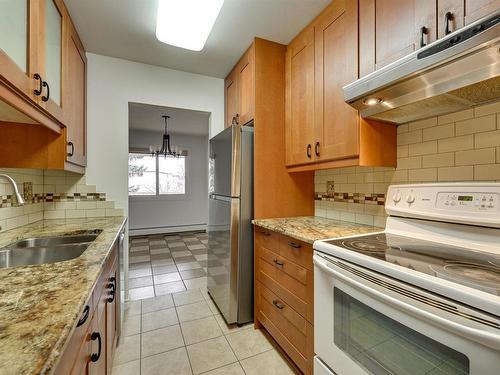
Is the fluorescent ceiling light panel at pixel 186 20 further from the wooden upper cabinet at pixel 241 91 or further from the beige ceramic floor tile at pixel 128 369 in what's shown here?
the beige ceramic floor tile at pixel 128 369

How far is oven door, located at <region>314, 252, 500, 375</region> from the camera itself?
629 mm

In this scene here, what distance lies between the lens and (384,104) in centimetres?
129

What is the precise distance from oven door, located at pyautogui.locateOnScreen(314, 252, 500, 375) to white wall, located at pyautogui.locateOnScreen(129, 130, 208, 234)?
4827 millimetres

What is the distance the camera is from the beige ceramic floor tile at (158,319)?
1978mm

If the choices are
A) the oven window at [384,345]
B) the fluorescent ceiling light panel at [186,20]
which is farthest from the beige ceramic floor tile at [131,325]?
the fluorescent ceiling light panel at [186,20]

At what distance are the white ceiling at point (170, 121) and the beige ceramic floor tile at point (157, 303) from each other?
250 cm

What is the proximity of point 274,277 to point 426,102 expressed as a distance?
4.34 ft

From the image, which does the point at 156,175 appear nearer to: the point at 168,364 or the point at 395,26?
the point at 168,364

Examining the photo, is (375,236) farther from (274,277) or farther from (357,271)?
(274,277)

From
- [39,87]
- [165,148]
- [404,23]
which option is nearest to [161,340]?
[39,87]

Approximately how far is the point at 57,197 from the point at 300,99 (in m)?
2.16

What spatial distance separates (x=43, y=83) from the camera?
1173 mm

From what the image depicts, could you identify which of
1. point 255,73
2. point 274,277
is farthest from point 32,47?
point 274,277

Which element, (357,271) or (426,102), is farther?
(426,102)
